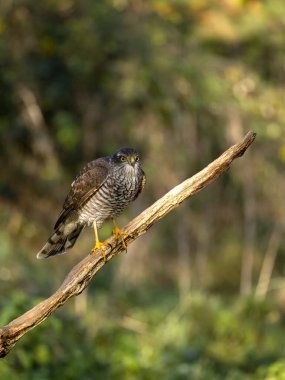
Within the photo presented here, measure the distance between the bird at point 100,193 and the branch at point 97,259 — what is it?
625mm

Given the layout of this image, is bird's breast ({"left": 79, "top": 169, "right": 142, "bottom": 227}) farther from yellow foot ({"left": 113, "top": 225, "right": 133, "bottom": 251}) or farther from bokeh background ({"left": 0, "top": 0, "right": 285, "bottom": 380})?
bokeh background ({"left": 0, "top": 0, "right": 285, "bottom": 380})

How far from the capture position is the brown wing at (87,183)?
627 cm

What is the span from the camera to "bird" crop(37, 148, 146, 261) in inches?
242

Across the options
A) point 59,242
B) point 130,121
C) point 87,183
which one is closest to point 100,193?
point 87,183

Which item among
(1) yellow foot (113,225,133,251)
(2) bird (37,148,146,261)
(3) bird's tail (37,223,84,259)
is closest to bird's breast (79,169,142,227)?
(2) bird (37,148,146,261)

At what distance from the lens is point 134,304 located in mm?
12688

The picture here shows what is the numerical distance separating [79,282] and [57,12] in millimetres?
7298

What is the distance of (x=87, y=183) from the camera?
630 cm

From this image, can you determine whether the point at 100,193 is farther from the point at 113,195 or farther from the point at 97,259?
the point at 97,259

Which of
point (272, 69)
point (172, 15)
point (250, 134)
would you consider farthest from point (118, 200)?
point (272, 69)

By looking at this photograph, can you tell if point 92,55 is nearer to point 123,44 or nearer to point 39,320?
point 123,44

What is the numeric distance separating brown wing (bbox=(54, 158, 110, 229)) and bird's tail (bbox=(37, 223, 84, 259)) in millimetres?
235

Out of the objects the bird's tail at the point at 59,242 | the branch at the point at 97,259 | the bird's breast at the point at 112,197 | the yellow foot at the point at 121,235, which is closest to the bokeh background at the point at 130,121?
the bird's tail at the point at 59,242

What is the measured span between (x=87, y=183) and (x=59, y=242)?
1.67 ft
